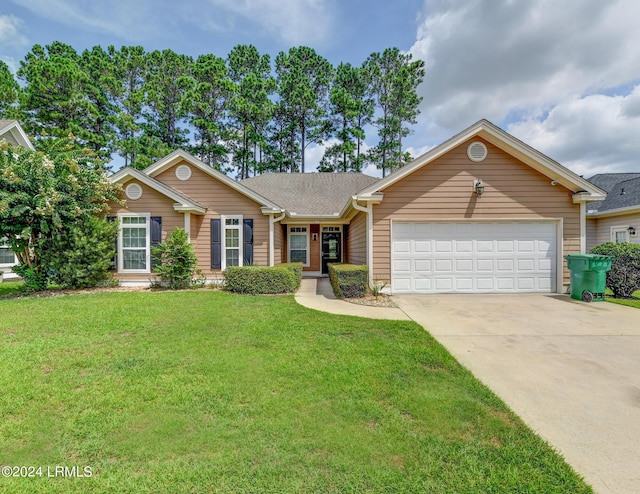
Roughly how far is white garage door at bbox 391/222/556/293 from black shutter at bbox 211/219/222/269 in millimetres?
6231

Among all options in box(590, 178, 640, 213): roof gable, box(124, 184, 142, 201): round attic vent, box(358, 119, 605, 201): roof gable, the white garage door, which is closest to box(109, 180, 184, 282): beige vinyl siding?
box(124, 184, 142, 201): round attic vent

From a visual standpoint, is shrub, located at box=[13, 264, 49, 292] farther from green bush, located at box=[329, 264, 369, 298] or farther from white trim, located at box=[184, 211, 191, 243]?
green bush, located at box=[329, 264, 369, 298]

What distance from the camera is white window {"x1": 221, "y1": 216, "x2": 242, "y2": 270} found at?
10.8 m

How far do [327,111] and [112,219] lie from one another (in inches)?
819

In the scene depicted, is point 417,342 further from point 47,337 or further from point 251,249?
point 251,249

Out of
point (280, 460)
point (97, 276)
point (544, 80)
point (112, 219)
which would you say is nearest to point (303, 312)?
point (280, 460)

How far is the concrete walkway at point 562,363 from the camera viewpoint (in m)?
2.24

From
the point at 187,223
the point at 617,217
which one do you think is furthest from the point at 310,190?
the point at 617,217

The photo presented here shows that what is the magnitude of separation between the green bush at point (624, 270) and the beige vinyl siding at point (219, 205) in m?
10.6

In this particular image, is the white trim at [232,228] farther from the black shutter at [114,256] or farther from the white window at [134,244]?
the black shutter at [114,256]

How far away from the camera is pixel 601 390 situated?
10.1 ft

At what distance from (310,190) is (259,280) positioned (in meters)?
8.33

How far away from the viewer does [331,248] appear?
14125 mm

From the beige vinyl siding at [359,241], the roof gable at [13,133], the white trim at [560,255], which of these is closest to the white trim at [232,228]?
the beige vinyl siding at [359,241]
